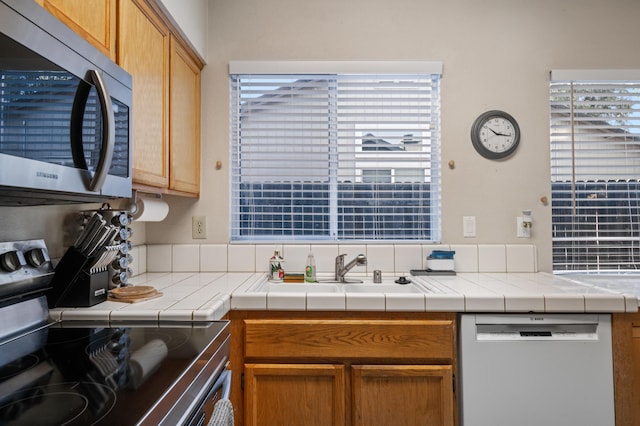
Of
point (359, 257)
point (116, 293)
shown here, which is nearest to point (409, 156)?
point (359, 257)

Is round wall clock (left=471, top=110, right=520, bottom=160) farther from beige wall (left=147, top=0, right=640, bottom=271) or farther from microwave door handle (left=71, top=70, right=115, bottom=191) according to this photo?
microwave door handle (left=71, top=70, right=115, bottom=191)

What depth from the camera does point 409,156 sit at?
213 centimetres

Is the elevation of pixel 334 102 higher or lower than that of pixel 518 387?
higher

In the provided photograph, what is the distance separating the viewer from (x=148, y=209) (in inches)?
66.4

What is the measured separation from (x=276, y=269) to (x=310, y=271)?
0.18 meters

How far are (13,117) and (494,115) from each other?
214 centimetres

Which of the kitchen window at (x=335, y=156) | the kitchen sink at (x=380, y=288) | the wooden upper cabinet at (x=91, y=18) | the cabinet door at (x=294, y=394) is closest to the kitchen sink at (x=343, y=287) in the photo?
the kitchen sink at (x=380, y=288)

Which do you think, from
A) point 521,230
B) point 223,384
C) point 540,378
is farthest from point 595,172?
point 223,384

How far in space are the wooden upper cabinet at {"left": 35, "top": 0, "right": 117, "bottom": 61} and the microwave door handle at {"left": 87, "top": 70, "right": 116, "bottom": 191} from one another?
28 centimetres

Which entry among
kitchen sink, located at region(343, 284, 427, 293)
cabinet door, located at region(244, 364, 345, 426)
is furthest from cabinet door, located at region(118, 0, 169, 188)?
kitchen sink, located at region(343, 284, 427, 293)

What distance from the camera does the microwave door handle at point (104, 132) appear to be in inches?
33.6

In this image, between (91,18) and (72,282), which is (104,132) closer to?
(91,18)

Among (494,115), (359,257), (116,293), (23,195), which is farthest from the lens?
(494,115)

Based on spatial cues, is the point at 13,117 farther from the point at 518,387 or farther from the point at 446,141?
the point at 446,141
